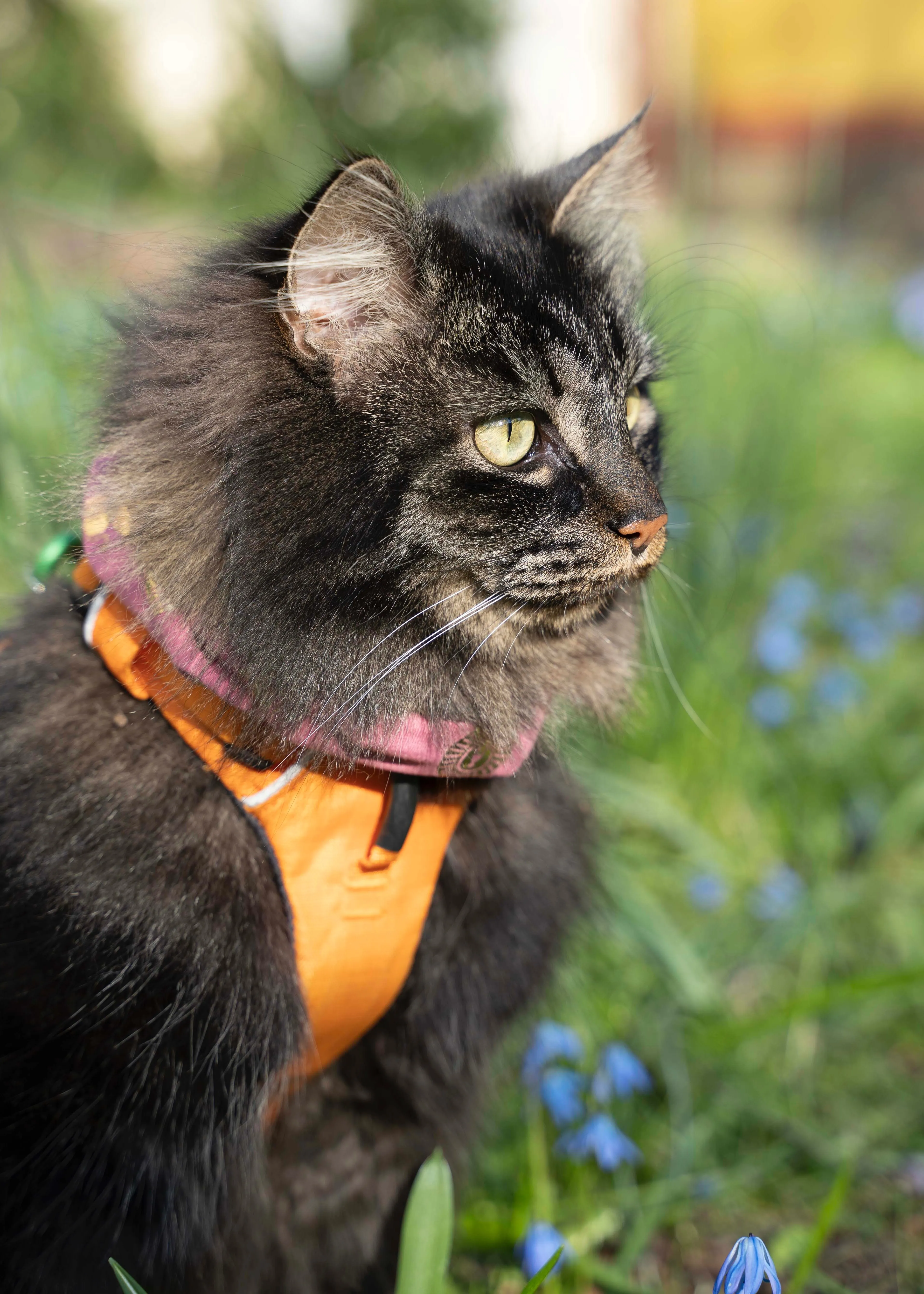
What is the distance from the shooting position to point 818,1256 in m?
1.48

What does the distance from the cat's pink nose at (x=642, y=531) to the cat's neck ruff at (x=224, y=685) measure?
0.34 meters

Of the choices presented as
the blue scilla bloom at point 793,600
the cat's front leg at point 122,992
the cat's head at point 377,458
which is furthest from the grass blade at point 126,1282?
the blue scilla bloom at point 793,600

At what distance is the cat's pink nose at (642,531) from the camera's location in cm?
116

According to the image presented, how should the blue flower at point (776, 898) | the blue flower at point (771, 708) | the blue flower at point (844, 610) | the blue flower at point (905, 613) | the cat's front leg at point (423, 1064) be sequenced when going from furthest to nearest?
the blue flower at point (905, 613)
the blue flower at point (844, 610)
the blue flower at point (771, 708)
the blue flower at point (776, 898)
the cat's front leg at point (423, 1064)

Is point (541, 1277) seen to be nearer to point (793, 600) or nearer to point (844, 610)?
point (793, 600)

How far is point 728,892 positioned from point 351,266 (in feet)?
5.41

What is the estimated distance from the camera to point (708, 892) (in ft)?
6.63

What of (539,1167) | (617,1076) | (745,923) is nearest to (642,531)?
(617,1076)

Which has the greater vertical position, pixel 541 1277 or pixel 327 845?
pixel 327 845

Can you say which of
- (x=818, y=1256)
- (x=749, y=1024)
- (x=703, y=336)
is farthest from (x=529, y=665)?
(x=703, y=336)

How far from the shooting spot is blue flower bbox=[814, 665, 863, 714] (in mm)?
2410

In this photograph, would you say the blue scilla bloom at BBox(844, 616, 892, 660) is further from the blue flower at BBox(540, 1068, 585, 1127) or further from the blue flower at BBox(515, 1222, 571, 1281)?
the blue flower at BBox(515, 1222, 571, 1281)

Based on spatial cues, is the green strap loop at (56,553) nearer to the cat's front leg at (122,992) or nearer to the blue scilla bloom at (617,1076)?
the cat's front leg at (122,992)

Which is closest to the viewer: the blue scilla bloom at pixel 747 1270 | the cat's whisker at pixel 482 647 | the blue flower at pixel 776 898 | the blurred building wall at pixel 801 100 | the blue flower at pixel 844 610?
the blue scilla bloom at pixel 747 1270
